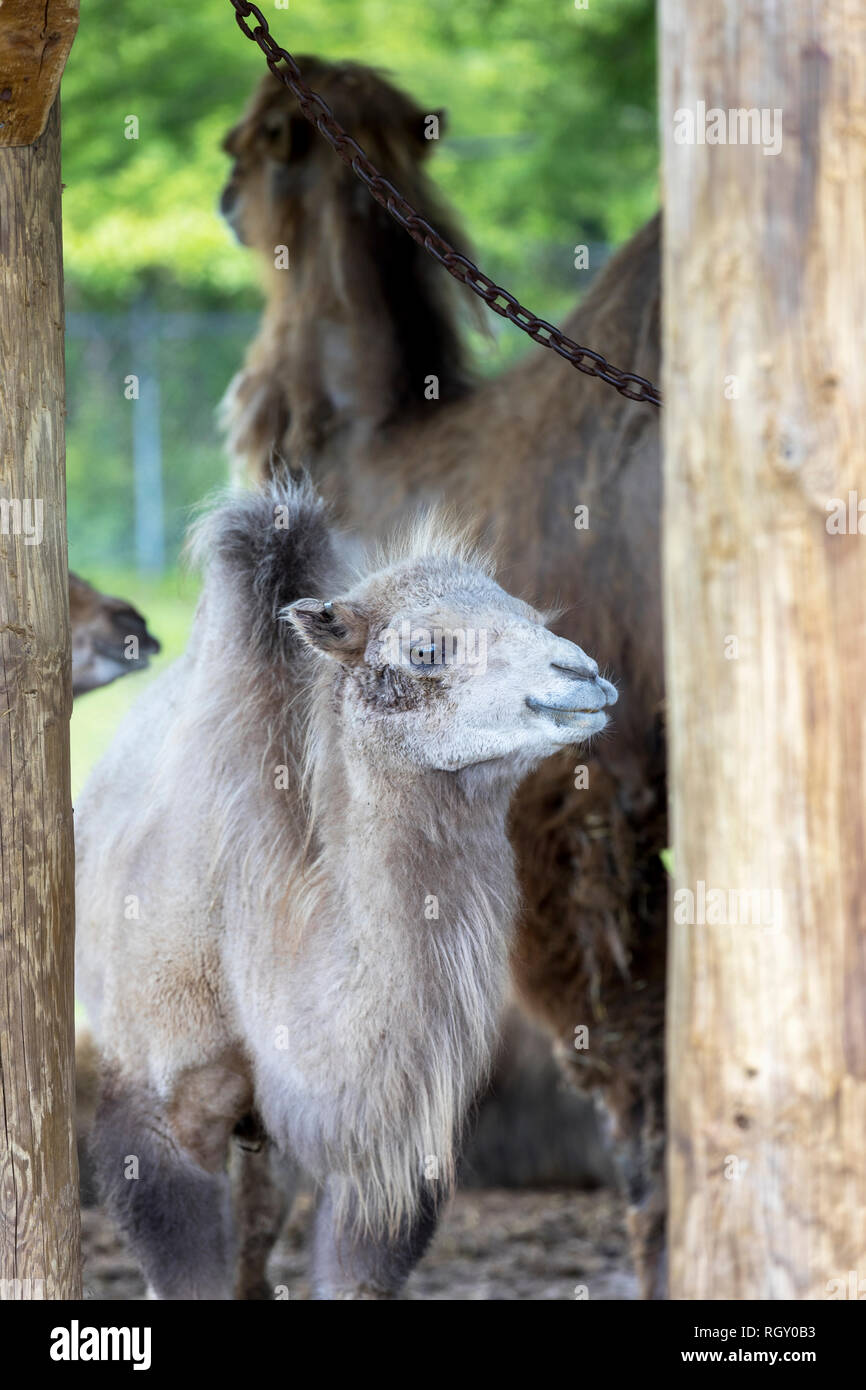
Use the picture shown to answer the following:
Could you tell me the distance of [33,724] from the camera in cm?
286

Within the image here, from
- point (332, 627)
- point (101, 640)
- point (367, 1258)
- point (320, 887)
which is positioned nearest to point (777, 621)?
point (332, 627)

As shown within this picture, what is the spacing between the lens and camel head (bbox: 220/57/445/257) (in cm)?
554

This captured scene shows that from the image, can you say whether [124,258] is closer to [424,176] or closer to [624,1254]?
[424,176]

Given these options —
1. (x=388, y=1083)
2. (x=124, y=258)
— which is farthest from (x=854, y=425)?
(x=124, y=258)

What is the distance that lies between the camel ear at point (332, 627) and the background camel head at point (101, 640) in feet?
4.69

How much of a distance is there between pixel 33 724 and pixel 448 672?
75 cm

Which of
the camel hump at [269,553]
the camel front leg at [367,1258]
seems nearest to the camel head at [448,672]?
the camel hump at [269,553]

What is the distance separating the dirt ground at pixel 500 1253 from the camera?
5098mm

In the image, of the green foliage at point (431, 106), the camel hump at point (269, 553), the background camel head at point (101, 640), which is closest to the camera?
the camel hump at point (269, 553)

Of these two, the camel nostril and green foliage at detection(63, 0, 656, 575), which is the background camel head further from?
green foliage at detection(63, 0, 656, 575)

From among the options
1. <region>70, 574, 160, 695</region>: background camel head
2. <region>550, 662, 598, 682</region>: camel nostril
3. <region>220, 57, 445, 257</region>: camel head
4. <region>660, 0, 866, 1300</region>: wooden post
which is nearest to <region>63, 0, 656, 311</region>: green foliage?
<region>220, 57, 445, 257</region>: camel head

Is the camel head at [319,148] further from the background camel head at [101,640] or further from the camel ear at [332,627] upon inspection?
the camel ear at [332,627]

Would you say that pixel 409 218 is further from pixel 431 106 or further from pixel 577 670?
pixel 431 106

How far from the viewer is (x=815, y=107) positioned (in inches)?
73.5
